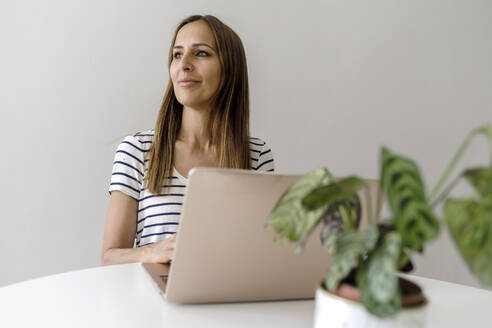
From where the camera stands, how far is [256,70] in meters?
2.27

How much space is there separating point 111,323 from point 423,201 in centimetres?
55

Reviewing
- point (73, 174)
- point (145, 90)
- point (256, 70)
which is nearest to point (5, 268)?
point (73, 174)

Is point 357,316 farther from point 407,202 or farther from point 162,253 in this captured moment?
point 162,253

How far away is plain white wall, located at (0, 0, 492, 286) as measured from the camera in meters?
1.99

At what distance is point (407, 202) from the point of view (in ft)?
1.59

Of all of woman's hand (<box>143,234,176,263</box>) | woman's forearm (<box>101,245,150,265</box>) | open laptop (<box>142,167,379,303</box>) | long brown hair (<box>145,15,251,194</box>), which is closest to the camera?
open laptop (<box>142,167,379,303</box>)

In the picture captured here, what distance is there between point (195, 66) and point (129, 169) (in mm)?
456

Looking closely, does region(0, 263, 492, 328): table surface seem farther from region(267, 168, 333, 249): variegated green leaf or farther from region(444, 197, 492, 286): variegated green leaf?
region(444, 197, 492, 286): variegated green leaf

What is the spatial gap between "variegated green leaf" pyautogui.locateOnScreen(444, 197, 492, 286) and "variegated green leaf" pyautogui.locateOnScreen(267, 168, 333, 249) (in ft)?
0.53

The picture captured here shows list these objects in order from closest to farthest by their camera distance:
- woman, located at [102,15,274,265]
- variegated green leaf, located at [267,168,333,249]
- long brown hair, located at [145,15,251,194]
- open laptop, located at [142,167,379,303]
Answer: variegated green leaf, located at [267,168,333,249] → open laptop, located at [142,167,379,303] → woman, located at [102,15,274,265] → long brown hair, located at [145,15,251,194]

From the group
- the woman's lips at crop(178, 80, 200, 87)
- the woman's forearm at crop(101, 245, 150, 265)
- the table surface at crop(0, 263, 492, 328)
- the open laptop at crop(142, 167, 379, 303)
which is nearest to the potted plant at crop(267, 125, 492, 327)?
the open laptop at crop(142, 167, 379, 303)

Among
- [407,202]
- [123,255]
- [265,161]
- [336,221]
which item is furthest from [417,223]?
[265,161]

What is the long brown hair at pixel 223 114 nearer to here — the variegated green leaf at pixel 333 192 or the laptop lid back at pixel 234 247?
the laptop lid back at pixel 234 247

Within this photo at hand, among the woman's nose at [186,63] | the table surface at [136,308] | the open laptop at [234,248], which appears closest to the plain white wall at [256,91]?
the woman's nose at [186,63]
